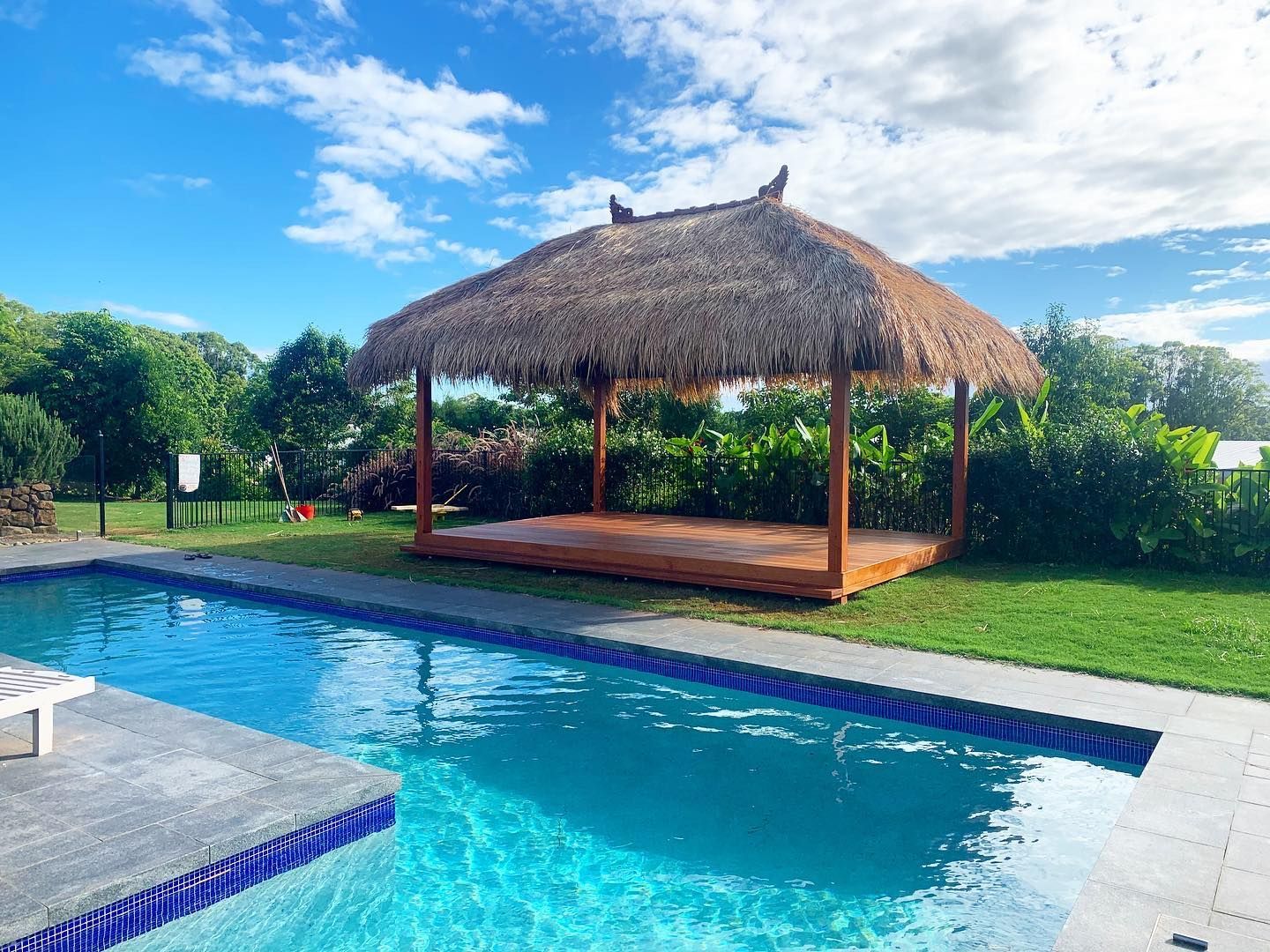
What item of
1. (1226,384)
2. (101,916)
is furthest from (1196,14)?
(1226,384)

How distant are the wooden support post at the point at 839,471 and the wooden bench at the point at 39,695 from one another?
18.9 feet

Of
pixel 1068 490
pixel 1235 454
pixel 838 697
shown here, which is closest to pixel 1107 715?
pixel 838 697

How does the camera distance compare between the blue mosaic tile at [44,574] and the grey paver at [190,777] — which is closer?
the grey paver at [190,777]

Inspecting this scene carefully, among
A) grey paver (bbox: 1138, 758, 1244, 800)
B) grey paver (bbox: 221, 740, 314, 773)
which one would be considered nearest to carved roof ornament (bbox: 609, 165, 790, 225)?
grey paver (bbox: 1138, 758, 1244, 800)

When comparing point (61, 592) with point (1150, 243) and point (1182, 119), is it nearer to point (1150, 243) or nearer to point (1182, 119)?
point (1182, 119)

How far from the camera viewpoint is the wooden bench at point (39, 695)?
3848mm

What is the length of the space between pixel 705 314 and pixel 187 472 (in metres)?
10.3

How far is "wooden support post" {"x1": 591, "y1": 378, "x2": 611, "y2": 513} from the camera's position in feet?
42.8

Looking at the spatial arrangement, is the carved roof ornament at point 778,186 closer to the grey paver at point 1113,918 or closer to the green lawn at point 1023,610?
the green lawn at point 1023,610

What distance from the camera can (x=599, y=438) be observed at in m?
13.2

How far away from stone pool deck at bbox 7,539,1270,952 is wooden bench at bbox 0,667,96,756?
1.22 m

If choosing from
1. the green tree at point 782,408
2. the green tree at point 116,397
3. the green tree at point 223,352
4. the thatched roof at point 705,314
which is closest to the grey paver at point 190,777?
the thatched roof at point 705,314

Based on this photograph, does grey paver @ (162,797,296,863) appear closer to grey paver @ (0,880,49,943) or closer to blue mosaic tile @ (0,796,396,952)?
blue mosaic tile @ (0,796,396,952)

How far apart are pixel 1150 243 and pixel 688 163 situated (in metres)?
39.7
